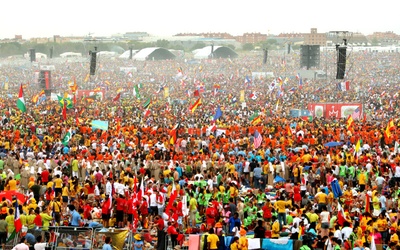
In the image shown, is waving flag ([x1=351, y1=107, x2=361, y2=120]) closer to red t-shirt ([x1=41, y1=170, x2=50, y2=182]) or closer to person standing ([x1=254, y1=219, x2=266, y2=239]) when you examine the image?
red t-shirt ([x1=41, y1=170, x2=50, y2=182])

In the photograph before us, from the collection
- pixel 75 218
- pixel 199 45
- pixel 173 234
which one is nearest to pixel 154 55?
pixel 199 45

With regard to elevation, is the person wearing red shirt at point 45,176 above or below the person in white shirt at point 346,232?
below

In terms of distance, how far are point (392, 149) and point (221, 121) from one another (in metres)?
11.9

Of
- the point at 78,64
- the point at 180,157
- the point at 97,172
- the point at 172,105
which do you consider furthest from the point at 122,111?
the point at 78,64

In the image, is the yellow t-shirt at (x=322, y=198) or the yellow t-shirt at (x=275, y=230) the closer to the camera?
the yellow t-shirt at (x=275, y=230)

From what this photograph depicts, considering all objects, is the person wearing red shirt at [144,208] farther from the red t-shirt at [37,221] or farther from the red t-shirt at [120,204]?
the red t-shirt at [37,221]

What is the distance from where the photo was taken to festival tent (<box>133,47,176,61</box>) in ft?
417

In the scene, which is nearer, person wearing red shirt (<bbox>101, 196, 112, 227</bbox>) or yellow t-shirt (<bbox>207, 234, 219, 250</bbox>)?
yellow t-shirt (<bbox>207, 234, 219, 250</bbox>)

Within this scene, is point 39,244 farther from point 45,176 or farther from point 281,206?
point 45,176

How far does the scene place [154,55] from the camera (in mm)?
129125

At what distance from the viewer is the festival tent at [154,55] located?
417 feet

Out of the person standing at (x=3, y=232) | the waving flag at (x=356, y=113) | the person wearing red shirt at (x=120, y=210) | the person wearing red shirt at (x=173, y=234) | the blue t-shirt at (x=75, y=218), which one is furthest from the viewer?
the waving flag at (x=356, y=113)

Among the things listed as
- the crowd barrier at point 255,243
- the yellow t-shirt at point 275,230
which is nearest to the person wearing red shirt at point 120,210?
the crowd barrier at point 255,243

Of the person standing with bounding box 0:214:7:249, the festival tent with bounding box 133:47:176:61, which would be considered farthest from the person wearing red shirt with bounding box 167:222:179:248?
the festival tent with bounding box 133:47:176:61
